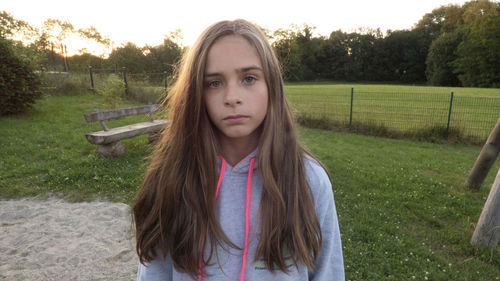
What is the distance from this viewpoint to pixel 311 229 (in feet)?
4.08

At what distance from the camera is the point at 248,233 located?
1222mm

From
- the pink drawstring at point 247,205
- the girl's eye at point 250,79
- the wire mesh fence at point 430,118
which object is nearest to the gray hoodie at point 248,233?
the pink drawstring at point 247,205

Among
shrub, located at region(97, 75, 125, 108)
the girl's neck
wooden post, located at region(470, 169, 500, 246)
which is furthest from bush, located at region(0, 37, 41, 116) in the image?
wooden post, located at region(470, 169, 500, 246)

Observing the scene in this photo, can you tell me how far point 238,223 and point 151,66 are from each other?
28.1 m

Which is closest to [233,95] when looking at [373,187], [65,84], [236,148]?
[236,148]

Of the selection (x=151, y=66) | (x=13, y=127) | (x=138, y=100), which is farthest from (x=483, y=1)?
(x=13, y=127)

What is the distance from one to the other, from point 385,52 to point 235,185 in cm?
7049

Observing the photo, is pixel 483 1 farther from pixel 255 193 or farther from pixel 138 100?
A: pixel 255 193

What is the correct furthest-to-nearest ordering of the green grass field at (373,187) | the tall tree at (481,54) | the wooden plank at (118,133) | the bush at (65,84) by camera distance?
1. the tall tree at (481,54)
2. the bush at (65,84)
3. the wooden plank at (118,133)
4. the green grass field at (373,187)

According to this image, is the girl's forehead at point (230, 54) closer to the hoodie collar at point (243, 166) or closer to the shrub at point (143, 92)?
the hoodie collar at point (243, 166)

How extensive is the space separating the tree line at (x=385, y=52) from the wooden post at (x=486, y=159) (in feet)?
63.5

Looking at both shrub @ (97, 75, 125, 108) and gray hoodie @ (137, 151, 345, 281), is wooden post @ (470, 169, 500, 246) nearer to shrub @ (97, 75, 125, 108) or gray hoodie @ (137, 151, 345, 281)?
gray hoodie @ (137, 151, 345, 281)

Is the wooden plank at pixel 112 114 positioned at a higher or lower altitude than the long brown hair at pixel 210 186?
lower

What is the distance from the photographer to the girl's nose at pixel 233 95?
1.13 metres
